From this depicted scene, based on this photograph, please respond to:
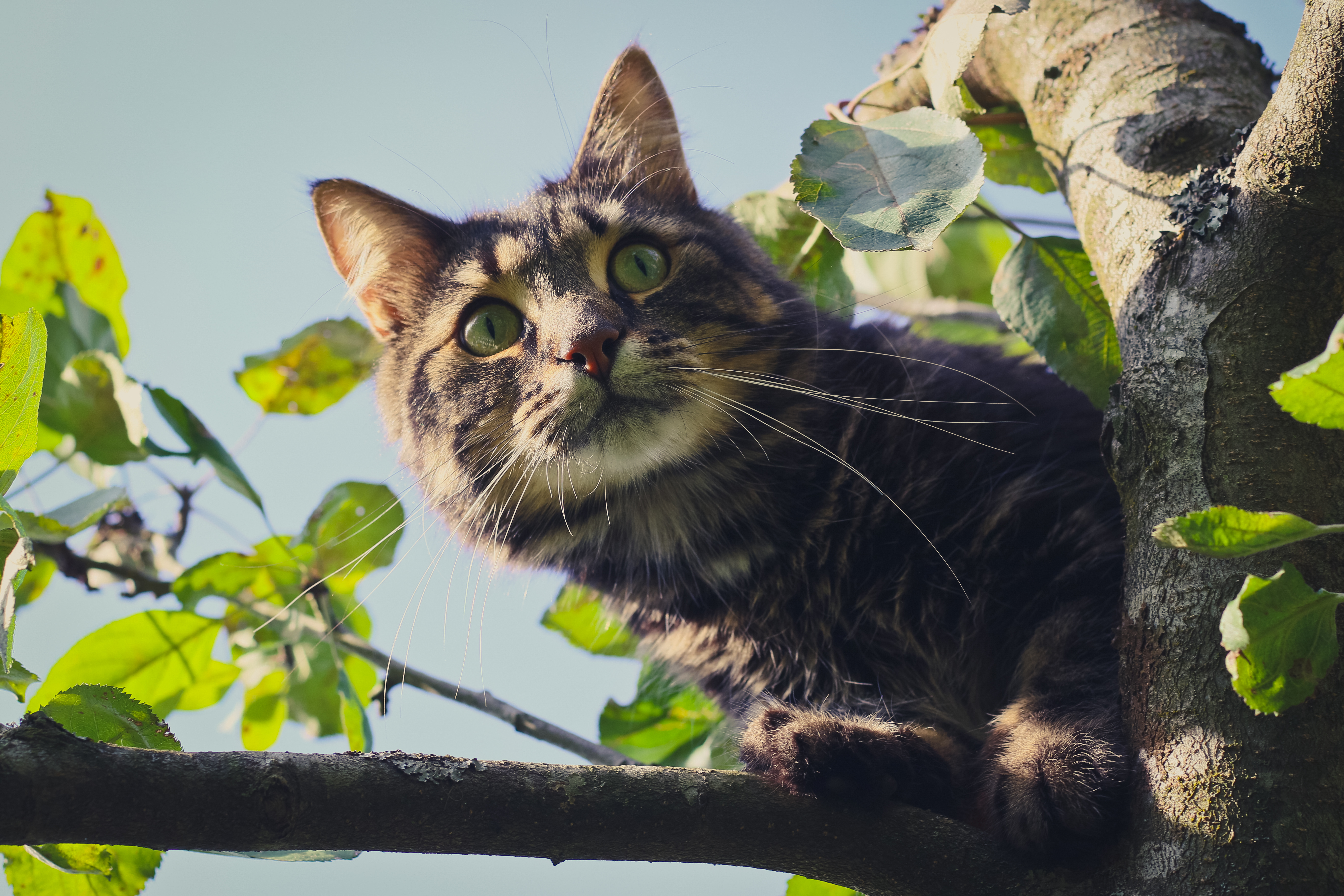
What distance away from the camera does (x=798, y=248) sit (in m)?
2.18

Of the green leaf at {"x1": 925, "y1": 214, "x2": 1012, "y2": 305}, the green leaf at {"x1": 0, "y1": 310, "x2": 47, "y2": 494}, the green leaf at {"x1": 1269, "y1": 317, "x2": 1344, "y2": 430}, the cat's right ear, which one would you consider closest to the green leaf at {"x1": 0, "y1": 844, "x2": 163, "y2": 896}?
the green leaf at {"x1": 0, "y1": 310, "x2": 47, "y2": 494}

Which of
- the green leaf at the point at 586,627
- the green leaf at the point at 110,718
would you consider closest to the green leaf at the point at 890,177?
the green leaf at the point at 110,718

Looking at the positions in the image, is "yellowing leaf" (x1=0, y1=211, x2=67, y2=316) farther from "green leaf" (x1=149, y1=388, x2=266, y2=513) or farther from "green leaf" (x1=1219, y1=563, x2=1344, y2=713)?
"green leaf" (x1=1219, y1=563, x2=1344, y2=713)

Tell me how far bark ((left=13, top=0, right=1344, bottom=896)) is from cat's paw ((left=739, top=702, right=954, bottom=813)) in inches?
1.6

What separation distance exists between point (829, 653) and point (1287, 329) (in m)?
Answer: 0.96

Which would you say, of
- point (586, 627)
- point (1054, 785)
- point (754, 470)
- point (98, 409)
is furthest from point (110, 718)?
point (586, 627)

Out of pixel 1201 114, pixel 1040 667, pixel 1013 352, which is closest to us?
pixel 1201 114

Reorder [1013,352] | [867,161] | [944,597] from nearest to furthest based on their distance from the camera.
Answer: [867,161], [944,597], [1013,352]

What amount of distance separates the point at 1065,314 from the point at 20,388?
1470 mm

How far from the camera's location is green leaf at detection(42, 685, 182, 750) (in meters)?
1.06

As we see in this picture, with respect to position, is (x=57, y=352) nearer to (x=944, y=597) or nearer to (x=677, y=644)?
(x=677, y=644)

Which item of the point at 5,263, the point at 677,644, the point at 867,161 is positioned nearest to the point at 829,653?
the point at 677,644

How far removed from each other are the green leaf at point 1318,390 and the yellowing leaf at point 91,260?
72.4 inches

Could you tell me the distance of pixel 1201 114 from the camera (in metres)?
1.33
